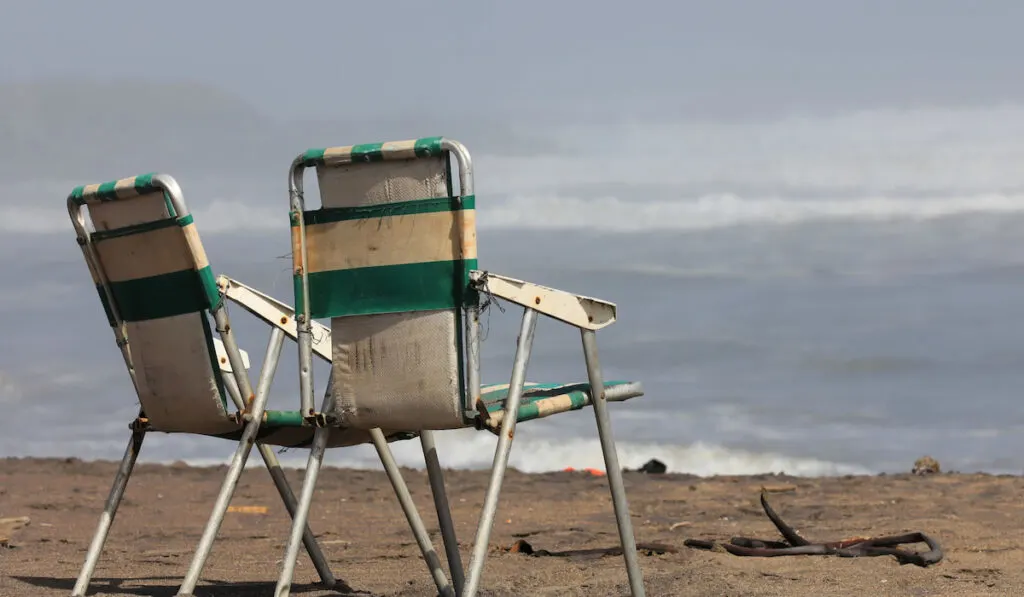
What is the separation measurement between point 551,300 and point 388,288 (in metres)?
0.54

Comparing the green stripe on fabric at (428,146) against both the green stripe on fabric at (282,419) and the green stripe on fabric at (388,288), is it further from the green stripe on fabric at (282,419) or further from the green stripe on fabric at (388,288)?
the green stripe on fabric at (282,419)

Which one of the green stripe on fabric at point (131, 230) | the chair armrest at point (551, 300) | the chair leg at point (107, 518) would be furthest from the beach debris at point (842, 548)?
the green stripe on fabric at point (131, 230)

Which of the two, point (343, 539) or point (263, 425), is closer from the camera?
point (263, 425)

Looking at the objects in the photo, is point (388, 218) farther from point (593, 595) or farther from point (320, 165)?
point (593, 595)

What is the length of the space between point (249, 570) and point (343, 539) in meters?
1.52

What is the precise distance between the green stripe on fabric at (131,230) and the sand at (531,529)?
1.50 m

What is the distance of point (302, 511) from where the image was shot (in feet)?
15.5

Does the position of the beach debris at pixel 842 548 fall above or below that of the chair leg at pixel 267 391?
below

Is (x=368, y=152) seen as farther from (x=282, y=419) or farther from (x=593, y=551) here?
(x=593, y=551)

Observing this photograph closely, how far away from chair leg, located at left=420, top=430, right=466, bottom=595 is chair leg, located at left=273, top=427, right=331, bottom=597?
0.51m

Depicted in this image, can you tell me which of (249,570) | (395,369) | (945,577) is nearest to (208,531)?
(395,369)

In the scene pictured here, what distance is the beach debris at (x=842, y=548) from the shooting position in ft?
21.3

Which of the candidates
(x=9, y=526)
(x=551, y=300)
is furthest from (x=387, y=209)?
(x=9, y=526)

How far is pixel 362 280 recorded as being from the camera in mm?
4652
